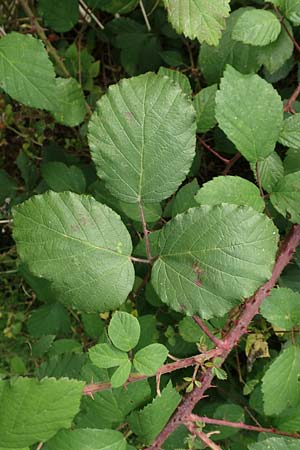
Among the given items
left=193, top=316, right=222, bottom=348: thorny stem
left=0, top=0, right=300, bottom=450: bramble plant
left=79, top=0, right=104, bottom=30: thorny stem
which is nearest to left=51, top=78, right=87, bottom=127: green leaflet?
left=0, top=0, right=300, bottom=450: bramble plant

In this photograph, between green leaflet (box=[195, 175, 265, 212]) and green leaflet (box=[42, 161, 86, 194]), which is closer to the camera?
green leaflet (box=[195, 175, 265, 212])

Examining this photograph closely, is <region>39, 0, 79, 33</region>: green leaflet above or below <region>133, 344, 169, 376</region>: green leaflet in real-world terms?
above

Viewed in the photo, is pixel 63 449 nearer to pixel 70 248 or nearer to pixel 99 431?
pixel 99 431

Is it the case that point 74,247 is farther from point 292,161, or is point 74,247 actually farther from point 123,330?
point 292,161

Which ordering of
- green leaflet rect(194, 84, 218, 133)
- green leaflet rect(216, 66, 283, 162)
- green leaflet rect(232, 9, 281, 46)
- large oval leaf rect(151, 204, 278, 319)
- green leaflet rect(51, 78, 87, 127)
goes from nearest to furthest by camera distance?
large oval leaf rect(151, 204, 278, 319), green leaflet rect(216, 66, 283, 162), green leaflet rect(232, 9, 281, 46), green leaflet rect(194, 84, 218, 133), green leaflet rect(51, 78, 87, 127)

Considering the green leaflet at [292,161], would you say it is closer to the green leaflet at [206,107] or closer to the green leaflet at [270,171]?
the green leaflet at [270,171]

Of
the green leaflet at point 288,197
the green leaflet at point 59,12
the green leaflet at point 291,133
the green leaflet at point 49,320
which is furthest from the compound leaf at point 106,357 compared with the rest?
the green leaflet at point 59,12

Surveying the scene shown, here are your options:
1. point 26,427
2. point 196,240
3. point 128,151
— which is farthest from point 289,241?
point 26,427

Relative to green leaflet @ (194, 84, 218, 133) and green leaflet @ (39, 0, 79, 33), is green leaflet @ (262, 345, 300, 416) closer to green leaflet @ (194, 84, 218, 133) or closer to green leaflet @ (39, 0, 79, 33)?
green leaflet @ (194, 84, 218, 133)

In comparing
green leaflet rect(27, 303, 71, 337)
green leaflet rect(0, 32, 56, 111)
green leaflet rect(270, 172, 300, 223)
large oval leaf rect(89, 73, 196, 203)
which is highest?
green leaflet rect(0, 32, 56, 111)
